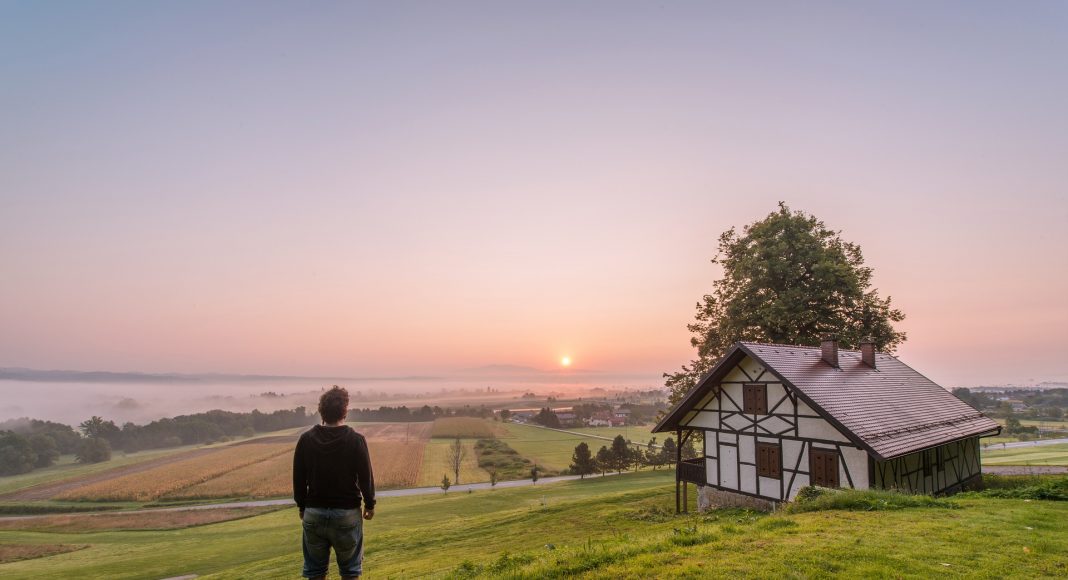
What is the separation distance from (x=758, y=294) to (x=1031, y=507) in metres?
18.6

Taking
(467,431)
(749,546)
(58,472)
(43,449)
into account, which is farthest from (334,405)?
(43,449)

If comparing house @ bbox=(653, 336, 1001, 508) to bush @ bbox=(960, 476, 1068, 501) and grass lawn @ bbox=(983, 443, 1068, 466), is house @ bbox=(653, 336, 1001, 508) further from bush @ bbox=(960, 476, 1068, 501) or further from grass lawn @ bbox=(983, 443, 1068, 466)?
grass lawn @ bbox=(983, 443, 1068, 466)

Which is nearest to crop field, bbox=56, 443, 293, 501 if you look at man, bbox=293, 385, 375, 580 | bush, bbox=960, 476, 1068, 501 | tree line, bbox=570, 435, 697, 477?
tree line, bbox=570, 435, 697, 477

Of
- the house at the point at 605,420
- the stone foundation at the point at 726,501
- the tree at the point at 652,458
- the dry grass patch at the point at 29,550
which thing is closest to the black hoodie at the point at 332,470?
the stone foundation at the point at 726,501

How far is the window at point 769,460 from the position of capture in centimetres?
1859

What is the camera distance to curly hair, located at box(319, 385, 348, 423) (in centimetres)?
520

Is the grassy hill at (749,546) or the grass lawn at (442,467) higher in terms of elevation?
the grassy hill at (749,546)

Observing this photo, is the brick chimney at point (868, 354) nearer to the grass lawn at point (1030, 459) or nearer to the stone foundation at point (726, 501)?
the stone foundation at point (726, 501)

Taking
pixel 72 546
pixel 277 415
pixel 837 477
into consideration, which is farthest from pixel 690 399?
pixel 277 415

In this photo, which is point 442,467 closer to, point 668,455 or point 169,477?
point 668,455

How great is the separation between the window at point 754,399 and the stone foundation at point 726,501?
337cm

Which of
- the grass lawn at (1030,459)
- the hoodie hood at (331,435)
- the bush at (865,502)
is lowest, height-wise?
the grass lawn at (1030,459)

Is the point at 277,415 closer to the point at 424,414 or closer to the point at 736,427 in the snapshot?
the point at 424,414

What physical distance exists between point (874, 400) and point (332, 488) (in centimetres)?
2090
